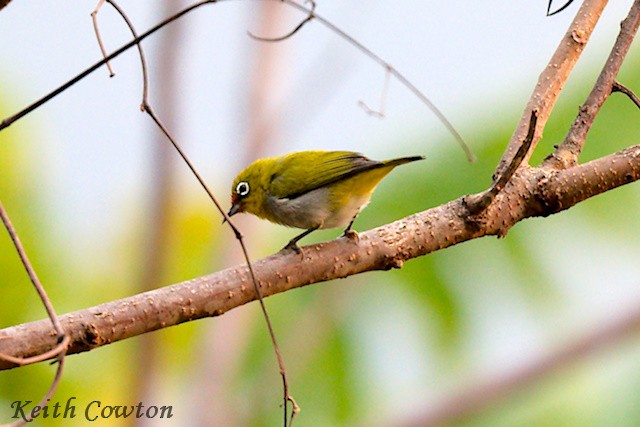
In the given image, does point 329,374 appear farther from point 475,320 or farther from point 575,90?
point 575,90

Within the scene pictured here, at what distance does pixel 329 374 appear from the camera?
770 centimetres

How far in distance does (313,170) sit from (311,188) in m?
0.12

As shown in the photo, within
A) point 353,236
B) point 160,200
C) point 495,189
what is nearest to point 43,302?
point 353,236

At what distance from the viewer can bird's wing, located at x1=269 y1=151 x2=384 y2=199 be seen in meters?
3.66

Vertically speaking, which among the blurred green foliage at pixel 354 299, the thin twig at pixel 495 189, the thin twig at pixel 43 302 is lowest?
the blurred green foliage at pixel 354 299

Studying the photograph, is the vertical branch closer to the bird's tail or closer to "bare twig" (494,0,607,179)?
the bird's tail

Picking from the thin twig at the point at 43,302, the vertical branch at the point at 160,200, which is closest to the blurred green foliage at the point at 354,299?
the vertical branch at the point at 160,200

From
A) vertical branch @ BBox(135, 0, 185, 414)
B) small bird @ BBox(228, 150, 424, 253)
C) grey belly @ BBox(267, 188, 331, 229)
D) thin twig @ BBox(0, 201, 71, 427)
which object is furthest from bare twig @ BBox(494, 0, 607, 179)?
vertical branch @ BBox(135, 0, 185, 414)

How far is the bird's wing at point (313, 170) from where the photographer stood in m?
3.66

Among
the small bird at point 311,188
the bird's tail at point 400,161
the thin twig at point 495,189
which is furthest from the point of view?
the small bird at point 311,188

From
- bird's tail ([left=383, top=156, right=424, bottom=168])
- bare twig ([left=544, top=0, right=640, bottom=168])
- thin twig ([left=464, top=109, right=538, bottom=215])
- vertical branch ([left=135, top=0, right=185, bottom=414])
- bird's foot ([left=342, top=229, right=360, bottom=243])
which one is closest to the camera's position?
thin twig ([left=464, top=109, right=538, bottom=215])

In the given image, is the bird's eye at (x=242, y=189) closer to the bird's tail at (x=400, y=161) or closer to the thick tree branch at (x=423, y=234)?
the bird's tail at (x=400, y=161)

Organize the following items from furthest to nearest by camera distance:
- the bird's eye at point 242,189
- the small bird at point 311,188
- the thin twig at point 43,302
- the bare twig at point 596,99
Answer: the bird's eye at point 242,189 → the small bird at point 311,188 → the bare twig at point 596,99 → the thin twig at point 43,302

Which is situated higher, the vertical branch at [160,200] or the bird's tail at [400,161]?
the bird's tail at [400,161]
